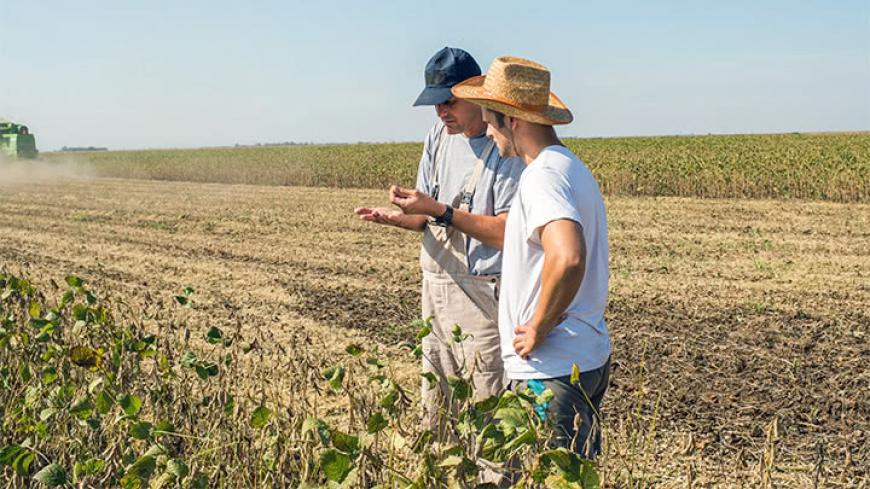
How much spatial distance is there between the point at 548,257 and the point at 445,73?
1035 mm

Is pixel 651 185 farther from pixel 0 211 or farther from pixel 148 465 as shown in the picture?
pixel 148 465

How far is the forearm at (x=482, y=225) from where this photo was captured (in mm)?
3285

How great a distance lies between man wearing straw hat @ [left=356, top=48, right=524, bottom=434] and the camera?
132 inches

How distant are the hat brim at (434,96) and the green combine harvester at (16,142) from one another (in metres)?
30.5

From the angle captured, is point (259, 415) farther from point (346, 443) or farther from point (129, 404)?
point (346, 443)

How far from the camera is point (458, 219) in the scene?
10.8ft

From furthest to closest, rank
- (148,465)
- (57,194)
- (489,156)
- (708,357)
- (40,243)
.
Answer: (57,194)
(40,243)
(708,357)
(489,156)
(148,465)

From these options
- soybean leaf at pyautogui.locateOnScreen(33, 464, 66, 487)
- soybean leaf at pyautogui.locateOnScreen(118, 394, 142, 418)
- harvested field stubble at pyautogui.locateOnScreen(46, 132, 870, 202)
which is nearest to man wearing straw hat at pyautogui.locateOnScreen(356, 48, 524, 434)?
soybean leaf at pyautogui.locateOnScreen(118, 394, 142, 418)

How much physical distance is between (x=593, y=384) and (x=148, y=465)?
133 cm

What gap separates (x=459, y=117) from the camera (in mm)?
3400

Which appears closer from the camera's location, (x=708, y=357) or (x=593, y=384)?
(x=593, y=384)

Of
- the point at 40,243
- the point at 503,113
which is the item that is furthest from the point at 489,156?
the point at 40,243

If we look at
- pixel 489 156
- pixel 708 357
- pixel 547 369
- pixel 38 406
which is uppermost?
pixel 489 156

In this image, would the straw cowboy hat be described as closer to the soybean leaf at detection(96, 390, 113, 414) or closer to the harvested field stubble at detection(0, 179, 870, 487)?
the harvested field stubble at detection(0, 179, 870, 487)
